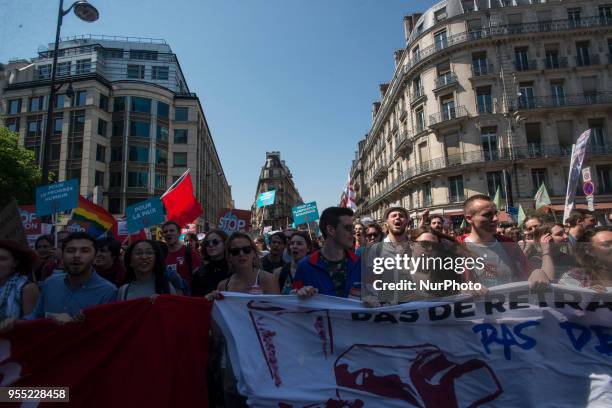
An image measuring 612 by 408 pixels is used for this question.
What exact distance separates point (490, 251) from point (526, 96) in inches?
1325

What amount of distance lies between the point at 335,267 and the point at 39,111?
4355 centimetres

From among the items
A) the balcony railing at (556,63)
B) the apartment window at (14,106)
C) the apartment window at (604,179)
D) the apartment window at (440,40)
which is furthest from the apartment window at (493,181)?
the apartment window at (14,106)

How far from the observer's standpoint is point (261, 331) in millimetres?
2850

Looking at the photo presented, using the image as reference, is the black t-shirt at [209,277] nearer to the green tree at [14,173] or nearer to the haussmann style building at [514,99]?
the green tree at [14,173]

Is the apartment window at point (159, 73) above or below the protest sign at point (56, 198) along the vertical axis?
above

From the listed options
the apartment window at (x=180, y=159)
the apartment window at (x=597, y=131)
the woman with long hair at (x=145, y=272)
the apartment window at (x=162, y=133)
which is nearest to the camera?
the woman with long hair at (x=145, y=272)

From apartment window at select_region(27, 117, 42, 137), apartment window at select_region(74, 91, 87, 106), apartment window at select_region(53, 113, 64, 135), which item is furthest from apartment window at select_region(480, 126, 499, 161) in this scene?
apartment window at select_region(27, 117, 42, 137)

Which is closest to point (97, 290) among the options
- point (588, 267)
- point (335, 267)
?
point (335, 267)

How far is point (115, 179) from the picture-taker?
34.1 meters

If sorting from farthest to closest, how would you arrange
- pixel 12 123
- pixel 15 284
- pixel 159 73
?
pixel 159 73
pixel 12 123
pixel 15 284

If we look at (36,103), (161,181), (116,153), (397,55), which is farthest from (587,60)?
(36,103)

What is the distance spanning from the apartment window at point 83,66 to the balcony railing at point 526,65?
154 feet

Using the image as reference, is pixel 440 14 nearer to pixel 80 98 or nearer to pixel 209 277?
pixel 80 98

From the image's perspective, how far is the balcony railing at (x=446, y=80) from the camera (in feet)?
101
